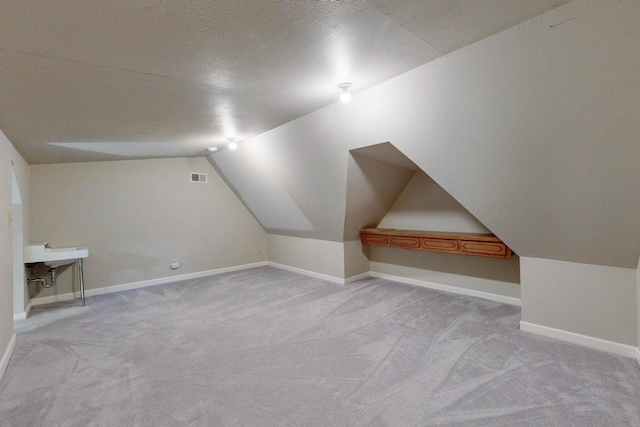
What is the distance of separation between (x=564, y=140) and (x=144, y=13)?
2482mm

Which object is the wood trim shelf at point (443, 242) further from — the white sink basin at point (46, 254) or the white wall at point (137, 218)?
the white sink basin at point (46, 254)

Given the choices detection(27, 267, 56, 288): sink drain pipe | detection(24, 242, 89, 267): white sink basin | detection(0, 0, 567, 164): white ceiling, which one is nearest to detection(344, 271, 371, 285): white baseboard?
detection(0, 0, 567, 164): white ceiling

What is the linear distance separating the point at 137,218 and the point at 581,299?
5806 millimetres

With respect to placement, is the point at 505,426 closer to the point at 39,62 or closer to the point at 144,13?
the point at 144,13

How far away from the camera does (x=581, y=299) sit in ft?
8.95

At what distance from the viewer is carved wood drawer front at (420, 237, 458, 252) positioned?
3.84 meters

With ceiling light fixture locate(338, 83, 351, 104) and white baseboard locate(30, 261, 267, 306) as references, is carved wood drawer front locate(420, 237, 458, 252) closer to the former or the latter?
ceiling light fixture locate(338, 83, 351, 104)

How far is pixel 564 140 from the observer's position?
80.6 inches

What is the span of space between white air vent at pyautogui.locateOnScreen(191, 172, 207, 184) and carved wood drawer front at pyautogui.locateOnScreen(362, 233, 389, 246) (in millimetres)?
3115

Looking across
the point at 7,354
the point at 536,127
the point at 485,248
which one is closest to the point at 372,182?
the point at 485,248

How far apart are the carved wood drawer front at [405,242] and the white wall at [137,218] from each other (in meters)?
3.16

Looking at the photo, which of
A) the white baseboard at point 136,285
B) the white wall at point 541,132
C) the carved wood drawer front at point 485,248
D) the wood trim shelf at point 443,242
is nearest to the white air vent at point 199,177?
the white baseboard at point 136,285

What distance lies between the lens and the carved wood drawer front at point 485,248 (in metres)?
3.39

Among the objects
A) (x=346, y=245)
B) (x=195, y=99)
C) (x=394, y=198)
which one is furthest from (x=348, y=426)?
(x=394, y=198)
